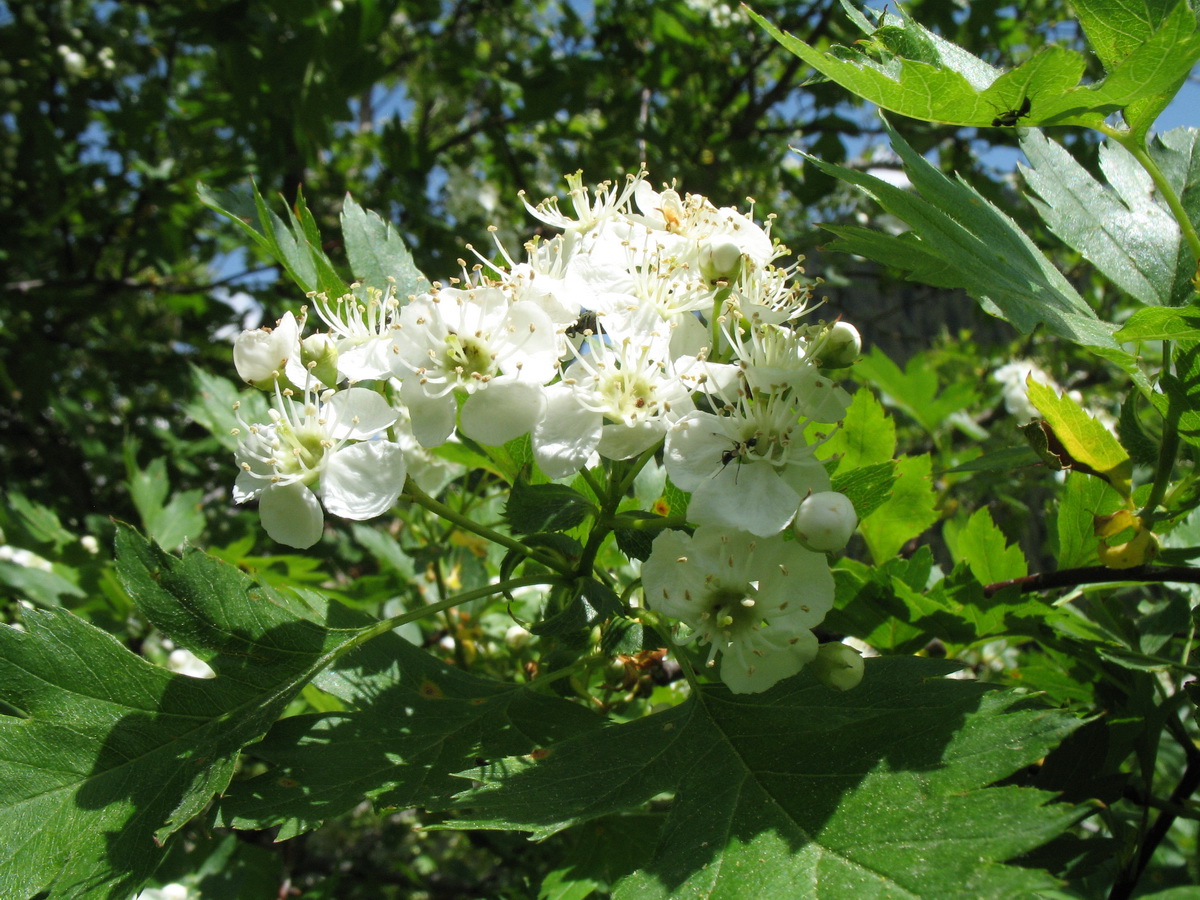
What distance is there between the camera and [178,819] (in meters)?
0.77

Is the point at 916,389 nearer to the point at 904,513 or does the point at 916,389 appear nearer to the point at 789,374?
the point at 904,513

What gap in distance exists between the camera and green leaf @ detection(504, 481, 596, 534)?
0.90 metres

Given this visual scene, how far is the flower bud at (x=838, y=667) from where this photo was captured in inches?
32.4

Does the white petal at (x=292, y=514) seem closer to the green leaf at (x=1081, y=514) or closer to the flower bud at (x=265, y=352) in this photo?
the flower bud at (x=265, y=352)

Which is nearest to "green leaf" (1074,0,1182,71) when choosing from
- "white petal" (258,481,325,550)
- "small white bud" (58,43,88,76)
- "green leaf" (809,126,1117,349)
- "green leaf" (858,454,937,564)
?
"green leaf" (809,126,1117,349)

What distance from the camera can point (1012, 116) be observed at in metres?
0.79

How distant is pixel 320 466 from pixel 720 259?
491 millimetres

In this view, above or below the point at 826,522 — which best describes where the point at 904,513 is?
below

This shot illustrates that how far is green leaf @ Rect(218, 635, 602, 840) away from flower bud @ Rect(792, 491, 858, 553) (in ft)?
1.14

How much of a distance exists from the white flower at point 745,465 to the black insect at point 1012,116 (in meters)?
0.32

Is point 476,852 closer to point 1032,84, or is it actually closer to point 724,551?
point 724,551

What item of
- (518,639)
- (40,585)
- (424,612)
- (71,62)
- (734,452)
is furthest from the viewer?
(71,62)

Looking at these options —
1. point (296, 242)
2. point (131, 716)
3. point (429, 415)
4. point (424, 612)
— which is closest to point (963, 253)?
point (429, 415)

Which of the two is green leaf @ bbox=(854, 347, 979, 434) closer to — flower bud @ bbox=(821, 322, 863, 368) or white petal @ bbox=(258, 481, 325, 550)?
flower bud @ bbox=(821, 322, 863, 368)
